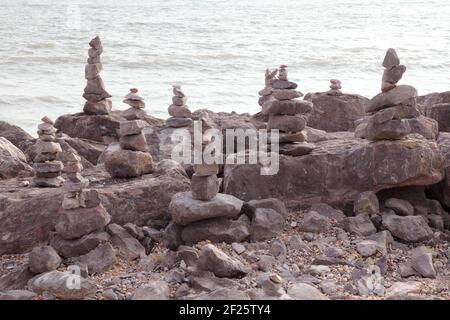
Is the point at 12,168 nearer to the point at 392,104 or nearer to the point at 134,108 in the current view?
the point at 134,108

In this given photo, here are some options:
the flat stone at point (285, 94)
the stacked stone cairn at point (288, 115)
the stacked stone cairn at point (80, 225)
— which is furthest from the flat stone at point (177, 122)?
the stacked stone cairn at point (80, 225)

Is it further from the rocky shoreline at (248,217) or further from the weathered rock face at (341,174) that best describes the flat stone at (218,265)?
the weathered rock face at (341,174)

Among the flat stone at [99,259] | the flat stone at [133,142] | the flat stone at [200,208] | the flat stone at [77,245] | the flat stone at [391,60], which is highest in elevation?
the flat stone at [391,60]

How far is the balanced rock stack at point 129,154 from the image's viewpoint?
27.5 feet

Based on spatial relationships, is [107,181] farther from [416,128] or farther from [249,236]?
[416,128]

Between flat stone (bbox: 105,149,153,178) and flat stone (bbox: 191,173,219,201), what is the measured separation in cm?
122

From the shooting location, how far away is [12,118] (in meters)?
22.4

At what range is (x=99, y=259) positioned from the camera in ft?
22.8

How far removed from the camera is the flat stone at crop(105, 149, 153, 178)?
27.5 feet

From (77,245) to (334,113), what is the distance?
6.97 m

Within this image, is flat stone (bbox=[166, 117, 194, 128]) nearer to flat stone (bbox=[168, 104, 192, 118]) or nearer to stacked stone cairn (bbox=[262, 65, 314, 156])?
flat stone (bbox=[168, 104, 192, 118])

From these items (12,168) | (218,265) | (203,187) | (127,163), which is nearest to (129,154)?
(127,163)

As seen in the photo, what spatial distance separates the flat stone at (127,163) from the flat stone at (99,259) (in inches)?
61.0

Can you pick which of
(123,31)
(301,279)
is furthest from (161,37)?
(301,279)
